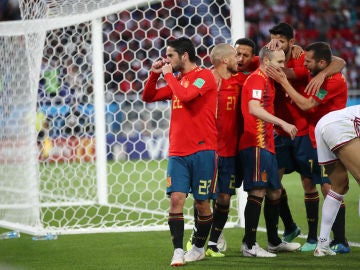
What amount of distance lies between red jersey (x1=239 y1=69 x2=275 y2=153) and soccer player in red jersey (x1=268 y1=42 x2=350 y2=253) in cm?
11

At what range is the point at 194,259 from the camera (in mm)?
5898

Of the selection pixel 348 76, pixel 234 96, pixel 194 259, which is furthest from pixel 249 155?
pixel 348 76

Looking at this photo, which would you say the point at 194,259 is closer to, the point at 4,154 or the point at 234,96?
the point at 234,96

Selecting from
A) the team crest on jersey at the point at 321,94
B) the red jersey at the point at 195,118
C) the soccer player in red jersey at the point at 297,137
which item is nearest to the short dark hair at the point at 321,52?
the soccer player in red jersey at the point at 297,137

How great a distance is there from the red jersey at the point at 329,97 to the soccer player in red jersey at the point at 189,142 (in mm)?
951

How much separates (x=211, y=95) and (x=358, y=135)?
1.09 meters

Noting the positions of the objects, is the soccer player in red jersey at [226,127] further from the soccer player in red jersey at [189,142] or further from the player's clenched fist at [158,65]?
the player's clenched fist at [158,65]

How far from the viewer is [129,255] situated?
6234 mm

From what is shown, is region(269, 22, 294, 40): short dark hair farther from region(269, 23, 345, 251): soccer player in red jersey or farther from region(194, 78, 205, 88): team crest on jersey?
region(194, 78, 205, 88): team crest on jersey

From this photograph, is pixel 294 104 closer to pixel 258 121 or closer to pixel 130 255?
pixel 258 121

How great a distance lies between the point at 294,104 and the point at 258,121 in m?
0.57

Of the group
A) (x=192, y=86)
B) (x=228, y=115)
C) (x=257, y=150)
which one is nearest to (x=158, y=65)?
(x=192, y=86)

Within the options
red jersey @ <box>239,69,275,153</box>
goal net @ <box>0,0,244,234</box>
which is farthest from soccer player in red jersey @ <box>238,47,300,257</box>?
goal net @ <box>0,0,244,234</box>

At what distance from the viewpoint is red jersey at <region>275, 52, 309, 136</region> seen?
254 inches
